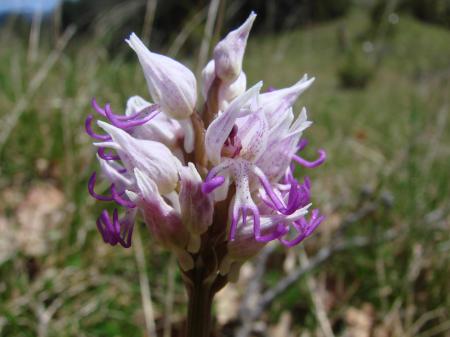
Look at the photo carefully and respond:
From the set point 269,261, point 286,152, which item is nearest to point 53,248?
point 269,261

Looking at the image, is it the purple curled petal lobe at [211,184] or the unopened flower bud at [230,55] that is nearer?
the purple curled petal lobe at [211,184]

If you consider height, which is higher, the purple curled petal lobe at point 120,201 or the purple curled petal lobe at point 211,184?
the purple curled petal lobe at point 211,184

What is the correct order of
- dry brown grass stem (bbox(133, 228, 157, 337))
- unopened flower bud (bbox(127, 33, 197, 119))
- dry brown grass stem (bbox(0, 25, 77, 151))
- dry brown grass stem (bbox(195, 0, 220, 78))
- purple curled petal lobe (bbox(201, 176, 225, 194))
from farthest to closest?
1. dry brown grass stem (bbox(0, 25, 77, 151))
2. dry brown grass stem (bbox(195, 0, 220, 78))
3. dry brown grass stem (bbox(133, 228, 157, 337))
4. unopened flower bud (bbox(127, 33, 197, 119))
5. purple curled petal lobe (bbox(201, 176, 225, 194))

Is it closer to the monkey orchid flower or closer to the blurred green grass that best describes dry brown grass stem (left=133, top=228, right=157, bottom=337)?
the blurred green grass

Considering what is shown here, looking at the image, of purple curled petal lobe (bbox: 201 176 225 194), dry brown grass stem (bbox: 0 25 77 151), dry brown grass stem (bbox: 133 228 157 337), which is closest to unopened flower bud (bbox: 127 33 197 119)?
purple curled petal lobe (bbox: 201 176 225 194)

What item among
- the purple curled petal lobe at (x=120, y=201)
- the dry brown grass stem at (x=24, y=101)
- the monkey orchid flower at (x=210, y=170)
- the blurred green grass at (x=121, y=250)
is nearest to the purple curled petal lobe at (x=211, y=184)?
the monkey orchid flower at (x=210, y=170)

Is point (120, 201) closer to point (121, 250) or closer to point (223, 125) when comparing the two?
point (223, 125)

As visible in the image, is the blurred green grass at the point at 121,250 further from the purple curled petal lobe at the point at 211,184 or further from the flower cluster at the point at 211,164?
the purple curled petal lobe at the point at 211,184

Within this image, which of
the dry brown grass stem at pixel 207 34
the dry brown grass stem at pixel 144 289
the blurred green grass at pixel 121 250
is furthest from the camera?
the dry brown grass stem at pixel 207 34
